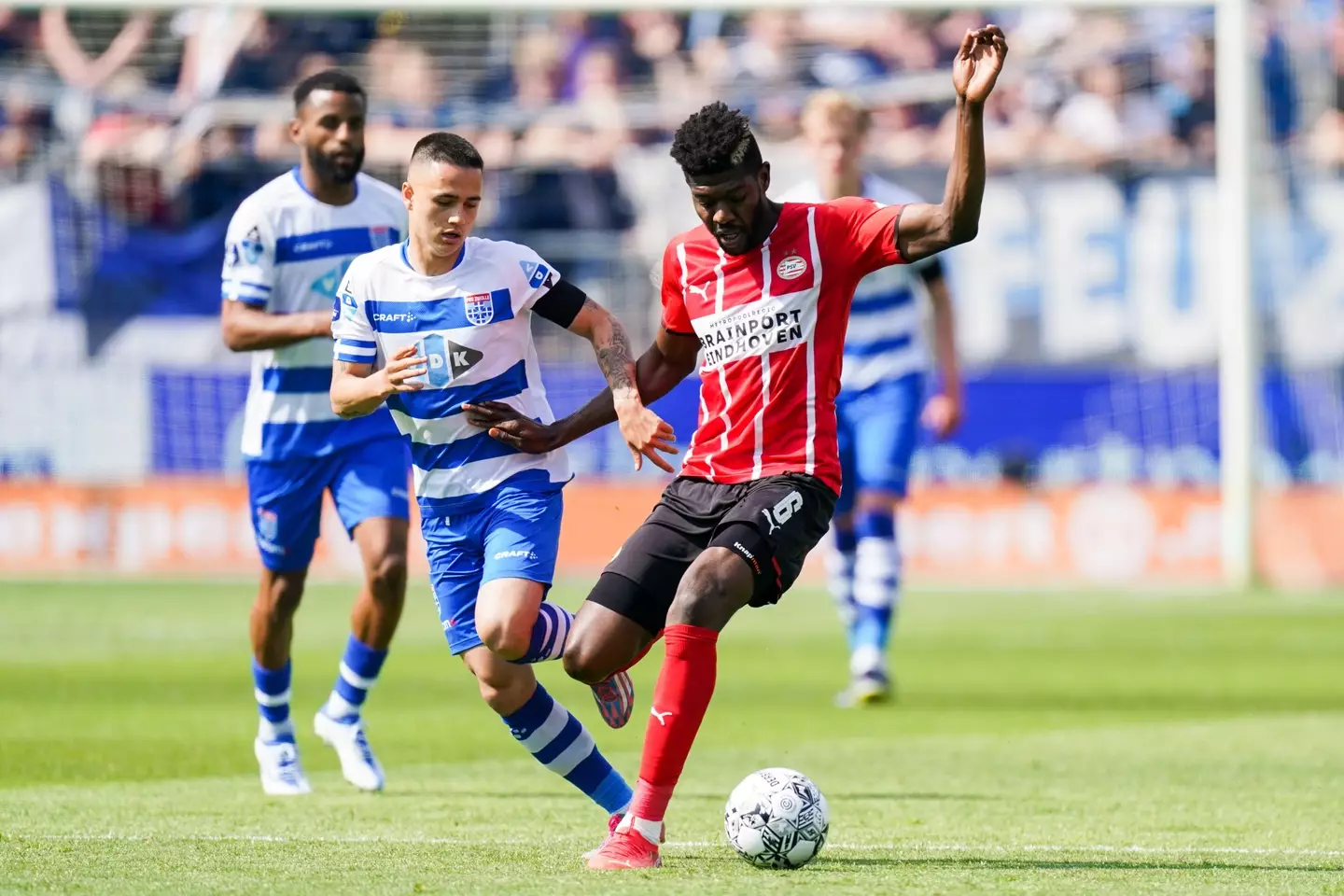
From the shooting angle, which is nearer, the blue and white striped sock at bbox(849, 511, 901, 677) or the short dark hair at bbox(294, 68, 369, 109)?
the short dark hair at bbox(294, 68, 369, 109)

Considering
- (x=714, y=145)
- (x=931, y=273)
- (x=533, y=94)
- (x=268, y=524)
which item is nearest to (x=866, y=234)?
(x=714, y=145)

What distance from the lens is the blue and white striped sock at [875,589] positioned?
10648 millimetres

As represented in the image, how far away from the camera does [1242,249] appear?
18891 millimetres

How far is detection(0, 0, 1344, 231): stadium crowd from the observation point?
2134 centimetres

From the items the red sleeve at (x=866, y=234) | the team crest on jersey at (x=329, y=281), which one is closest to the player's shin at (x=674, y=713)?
the red sleeve at (x=866, y=234)

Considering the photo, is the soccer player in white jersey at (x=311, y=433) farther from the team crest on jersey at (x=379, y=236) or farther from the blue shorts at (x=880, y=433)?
the blue shorts at (x=880, y=433)

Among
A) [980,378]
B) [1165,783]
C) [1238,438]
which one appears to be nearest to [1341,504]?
[1238,438]

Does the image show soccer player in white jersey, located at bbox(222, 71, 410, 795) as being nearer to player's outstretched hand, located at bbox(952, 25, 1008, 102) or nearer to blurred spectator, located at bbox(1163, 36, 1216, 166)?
player's outstretched hand, located at bbox(952, 25, 1008, 102)

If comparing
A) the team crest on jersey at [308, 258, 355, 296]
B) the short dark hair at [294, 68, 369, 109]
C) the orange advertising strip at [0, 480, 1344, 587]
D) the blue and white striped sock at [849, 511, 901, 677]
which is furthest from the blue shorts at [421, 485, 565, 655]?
the orange advertising strip at [0, 480, 1344, 587]

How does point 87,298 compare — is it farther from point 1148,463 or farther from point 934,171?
point 1148,463

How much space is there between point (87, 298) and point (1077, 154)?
10522 mm

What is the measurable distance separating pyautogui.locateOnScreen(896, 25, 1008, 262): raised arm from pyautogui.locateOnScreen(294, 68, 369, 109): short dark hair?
9.98ft

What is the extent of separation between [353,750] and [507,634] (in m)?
1.95

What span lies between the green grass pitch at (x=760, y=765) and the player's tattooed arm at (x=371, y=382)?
1.31 meters
